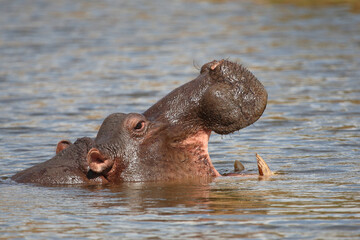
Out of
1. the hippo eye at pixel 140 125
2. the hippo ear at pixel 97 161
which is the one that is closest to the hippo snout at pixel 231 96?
the hippo eye at pixel 140 125

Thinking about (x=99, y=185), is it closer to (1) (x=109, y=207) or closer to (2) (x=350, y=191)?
(1) (x=109, y=207)

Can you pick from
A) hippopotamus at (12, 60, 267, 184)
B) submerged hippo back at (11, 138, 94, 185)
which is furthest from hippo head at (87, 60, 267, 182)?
submerged hippo back at (11, 138, 94, 185)

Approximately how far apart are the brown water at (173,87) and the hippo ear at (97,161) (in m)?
0.25

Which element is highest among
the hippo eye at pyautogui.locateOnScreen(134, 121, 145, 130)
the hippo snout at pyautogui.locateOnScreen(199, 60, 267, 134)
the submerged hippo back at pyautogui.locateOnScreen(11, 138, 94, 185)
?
the hippo snout at pyautogui.locateOnScreen(199, 60, 267, 134)

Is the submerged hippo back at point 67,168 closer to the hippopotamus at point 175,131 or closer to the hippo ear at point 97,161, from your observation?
the hippopotamus at point 175,131

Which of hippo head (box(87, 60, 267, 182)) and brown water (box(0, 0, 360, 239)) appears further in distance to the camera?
hippo head (box(87, 60, 267, 182))

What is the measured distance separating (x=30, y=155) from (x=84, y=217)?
161 inches

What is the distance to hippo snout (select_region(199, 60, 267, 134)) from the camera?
8281mm

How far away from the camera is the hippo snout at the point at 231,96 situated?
828cm

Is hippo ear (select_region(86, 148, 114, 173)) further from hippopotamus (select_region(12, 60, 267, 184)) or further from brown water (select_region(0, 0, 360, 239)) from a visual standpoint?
brown water (select_region(0, 0, 360, 239))

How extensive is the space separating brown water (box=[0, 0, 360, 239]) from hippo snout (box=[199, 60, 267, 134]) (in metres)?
0.45

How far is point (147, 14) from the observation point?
30.9 metres

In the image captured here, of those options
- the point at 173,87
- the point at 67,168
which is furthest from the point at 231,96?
the point at 173,87

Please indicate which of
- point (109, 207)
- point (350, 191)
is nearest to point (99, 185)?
point (109, 207)
